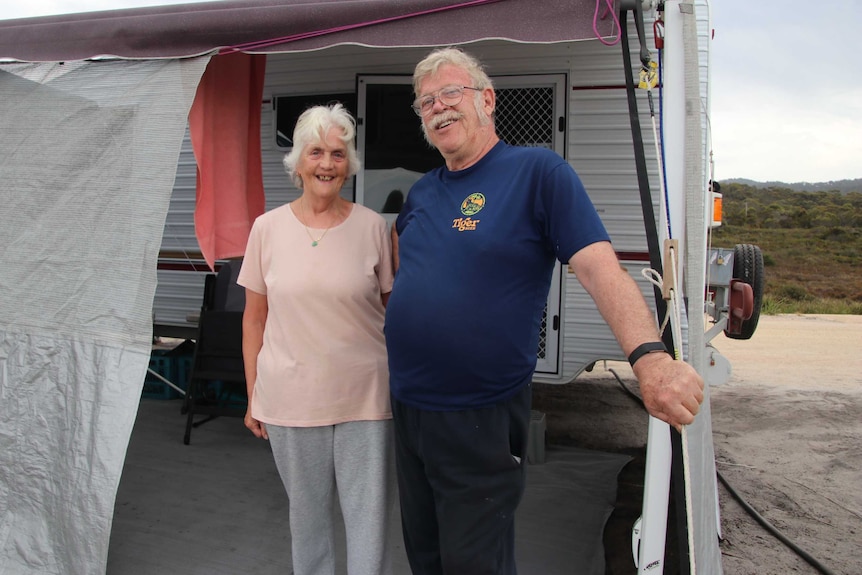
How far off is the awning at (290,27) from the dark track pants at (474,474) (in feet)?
3.80

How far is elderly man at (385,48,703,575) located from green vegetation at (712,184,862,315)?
1812 cm

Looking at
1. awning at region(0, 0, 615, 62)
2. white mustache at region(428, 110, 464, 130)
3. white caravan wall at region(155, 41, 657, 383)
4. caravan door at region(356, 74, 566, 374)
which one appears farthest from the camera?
caravan door at region(356, 74, 566, 374)

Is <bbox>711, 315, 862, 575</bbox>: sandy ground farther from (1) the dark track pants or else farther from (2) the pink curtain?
(2) the pink curtain

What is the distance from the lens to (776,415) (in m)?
5.63

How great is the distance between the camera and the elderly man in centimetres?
154

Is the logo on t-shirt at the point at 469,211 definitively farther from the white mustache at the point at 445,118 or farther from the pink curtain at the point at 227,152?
the pink curtain at the point at 227,152

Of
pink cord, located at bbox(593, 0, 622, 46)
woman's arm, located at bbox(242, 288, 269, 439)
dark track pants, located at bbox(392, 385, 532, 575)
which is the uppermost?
pink cord, located at bbox(593, 0, 622, 46)

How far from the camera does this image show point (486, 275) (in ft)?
5.09

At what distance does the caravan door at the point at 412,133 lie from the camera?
3.97 meters

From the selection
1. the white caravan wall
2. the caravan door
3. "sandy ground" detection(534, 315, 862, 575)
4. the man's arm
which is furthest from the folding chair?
the man's arm

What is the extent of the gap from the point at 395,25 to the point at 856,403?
6.06 meters

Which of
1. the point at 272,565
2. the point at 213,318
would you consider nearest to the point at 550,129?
the point at 213,318

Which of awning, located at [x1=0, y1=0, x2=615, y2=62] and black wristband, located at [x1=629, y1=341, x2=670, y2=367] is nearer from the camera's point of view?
black wristband, located at [x1=629, y1=341, x2=670, y2=367]

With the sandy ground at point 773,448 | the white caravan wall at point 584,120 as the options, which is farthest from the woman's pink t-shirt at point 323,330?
the white caravan wall at point 584,120
